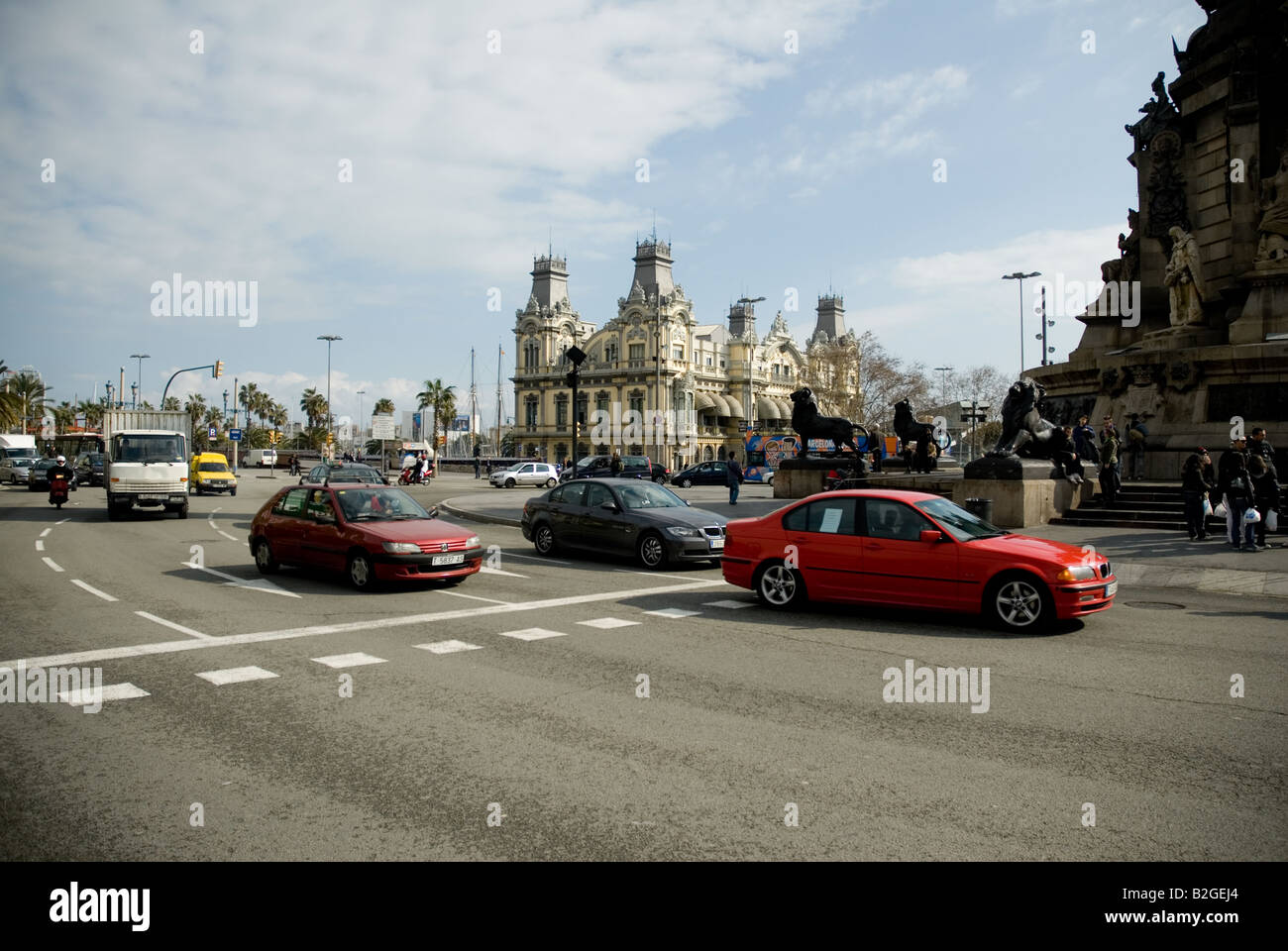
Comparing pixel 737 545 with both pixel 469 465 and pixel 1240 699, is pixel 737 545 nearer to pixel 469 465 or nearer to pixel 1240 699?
pixel 1240 699

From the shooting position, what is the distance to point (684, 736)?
5.62m

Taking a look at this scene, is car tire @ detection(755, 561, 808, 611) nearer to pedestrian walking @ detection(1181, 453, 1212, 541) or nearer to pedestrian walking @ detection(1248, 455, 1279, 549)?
pedestrian walking @ detection(1181, 453, 1212, 541)

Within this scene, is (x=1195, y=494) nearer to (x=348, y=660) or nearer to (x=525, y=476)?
(x=348, y=660)

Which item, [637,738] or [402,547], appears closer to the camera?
[637,738]

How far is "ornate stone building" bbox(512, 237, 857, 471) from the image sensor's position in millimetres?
104688

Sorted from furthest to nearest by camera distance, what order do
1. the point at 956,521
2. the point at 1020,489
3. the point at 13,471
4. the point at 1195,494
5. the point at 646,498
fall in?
the point at 13,471 < the point at 1020,489 < the point at 1195,494 < the point at 646,498 < the point at 956,521

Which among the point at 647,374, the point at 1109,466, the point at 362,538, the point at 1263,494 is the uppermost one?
the point at 647,374

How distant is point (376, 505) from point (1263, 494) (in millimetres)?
15330

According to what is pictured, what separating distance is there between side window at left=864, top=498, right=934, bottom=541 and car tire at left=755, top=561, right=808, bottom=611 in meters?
1.06

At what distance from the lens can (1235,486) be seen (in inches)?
574

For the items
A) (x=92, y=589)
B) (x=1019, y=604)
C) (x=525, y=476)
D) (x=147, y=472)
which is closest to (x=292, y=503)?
(x=92, y=589)

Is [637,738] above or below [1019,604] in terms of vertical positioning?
below

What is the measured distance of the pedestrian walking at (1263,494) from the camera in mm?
14914

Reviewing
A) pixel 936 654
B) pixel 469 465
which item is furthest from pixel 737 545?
pixel 469 465
